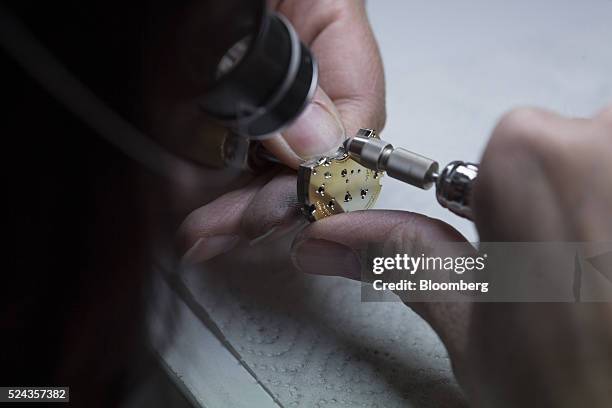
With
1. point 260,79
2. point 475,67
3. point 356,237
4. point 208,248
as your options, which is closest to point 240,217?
point 208,248

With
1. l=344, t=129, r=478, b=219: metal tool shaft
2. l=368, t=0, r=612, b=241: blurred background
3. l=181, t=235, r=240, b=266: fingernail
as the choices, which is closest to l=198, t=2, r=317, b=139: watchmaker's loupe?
l=344, t=129, r=478, b=219: metal tool shaft

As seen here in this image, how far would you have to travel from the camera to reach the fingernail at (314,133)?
0.70 m

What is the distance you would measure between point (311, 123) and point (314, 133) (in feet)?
0.04

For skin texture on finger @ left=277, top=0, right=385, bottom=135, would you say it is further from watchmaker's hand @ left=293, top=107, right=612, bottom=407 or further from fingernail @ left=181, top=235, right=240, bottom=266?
watchmaker's hand @ left=293, top=107, right=612, bottom=407

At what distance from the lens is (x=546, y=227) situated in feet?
1.52

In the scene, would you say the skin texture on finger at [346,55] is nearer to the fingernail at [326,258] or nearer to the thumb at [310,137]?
the thumb at [310,137]

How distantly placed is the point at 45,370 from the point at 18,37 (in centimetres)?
27

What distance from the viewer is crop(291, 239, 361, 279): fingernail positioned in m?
0.65

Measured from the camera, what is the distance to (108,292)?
450 millimetres

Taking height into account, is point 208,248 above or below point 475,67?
below

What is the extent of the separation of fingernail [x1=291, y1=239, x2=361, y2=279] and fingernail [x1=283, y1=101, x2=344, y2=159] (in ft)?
0.35

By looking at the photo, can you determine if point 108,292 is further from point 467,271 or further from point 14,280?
point 467,271

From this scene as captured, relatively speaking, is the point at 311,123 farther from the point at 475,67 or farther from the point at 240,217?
the point at 475,67

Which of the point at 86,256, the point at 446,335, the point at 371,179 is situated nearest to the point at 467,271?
the point at 446,335
